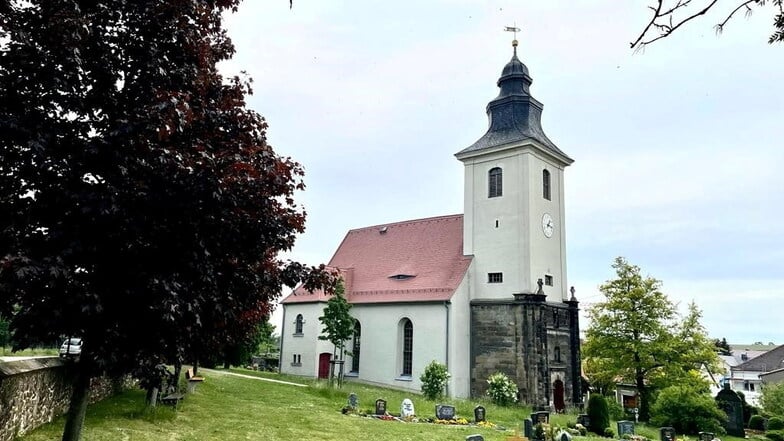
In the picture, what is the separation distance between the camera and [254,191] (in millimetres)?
6832

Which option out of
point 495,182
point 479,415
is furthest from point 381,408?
point 495,182

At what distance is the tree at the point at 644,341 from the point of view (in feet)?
99.1

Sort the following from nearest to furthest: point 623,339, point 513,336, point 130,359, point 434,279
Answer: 1. point 130,359
2. point 513,336
3. point 434,279
4. point 623,339

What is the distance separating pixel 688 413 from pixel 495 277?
1061cm

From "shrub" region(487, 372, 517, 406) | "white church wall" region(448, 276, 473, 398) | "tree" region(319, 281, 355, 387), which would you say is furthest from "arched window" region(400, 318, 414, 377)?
"shrub" region(487, 372, 517, 406)

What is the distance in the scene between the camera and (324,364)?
32375 millimetres

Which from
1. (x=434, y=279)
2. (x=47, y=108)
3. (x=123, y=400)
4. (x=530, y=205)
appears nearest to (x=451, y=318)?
(x=434, y=279)

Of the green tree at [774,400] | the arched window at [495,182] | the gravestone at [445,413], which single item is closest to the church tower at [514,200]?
the arched window at [495,182]

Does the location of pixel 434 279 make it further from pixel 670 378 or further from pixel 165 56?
pixel 165 56

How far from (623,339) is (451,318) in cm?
1134

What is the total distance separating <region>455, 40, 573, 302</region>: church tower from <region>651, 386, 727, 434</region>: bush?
23.2 feet

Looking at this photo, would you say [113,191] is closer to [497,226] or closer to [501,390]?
[501,390]

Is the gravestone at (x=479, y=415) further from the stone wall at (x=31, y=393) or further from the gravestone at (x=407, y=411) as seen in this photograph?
the stone wall at (x=31, y=393)

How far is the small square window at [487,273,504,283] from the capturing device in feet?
92.1
